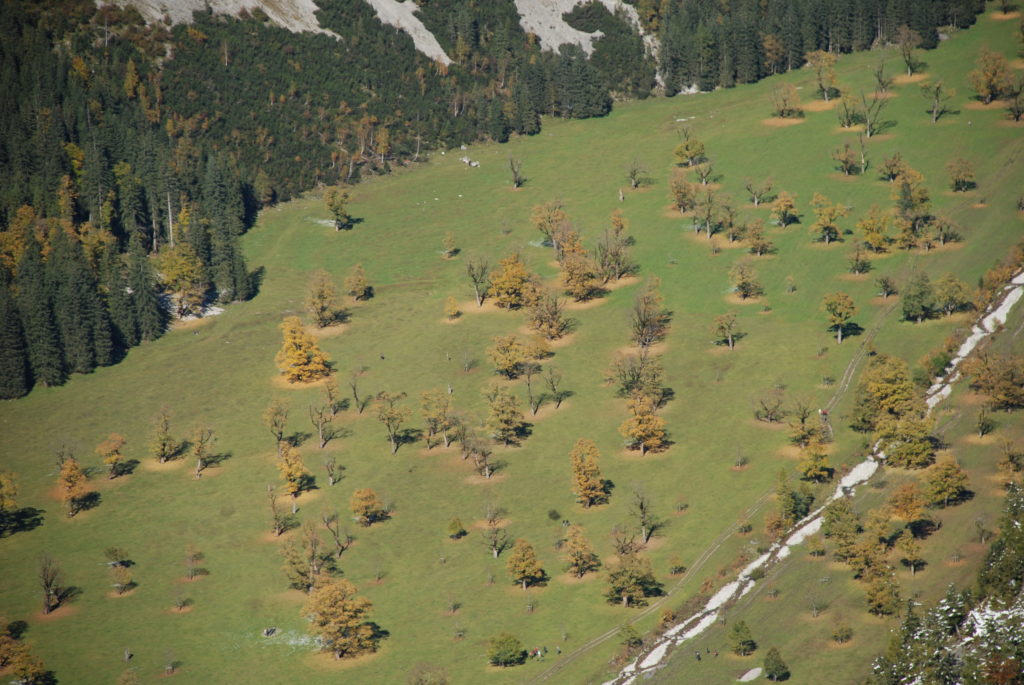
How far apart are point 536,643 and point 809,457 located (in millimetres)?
46730

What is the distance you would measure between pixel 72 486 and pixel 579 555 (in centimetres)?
7488

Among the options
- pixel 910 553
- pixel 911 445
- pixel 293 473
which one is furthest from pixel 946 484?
pixel 293 473

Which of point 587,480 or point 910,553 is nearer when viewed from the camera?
point 910,553

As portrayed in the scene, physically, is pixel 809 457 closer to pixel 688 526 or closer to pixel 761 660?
pixel 688 526

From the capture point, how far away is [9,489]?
19275 centimetres

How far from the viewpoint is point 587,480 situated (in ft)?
612

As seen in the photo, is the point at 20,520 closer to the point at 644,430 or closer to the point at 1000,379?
the point at 644,430

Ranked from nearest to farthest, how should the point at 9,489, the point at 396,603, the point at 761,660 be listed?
the point at 761,660 → the point at 396,603 → the point at 9,489

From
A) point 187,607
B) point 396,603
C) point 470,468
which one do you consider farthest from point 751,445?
point 187,607

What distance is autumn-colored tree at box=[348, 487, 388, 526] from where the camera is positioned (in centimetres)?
18750

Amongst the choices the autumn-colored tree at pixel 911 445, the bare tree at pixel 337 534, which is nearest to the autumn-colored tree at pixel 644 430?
the autumn-colored tree at pixel 911 445

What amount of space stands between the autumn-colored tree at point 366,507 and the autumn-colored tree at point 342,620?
880 inches

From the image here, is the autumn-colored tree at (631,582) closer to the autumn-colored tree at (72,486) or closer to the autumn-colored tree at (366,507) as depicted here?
the autumn-colored tree at (366,507)

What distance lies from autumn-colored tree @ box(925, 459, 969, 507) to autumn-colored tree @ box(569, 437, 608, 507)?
42437 millimetres
